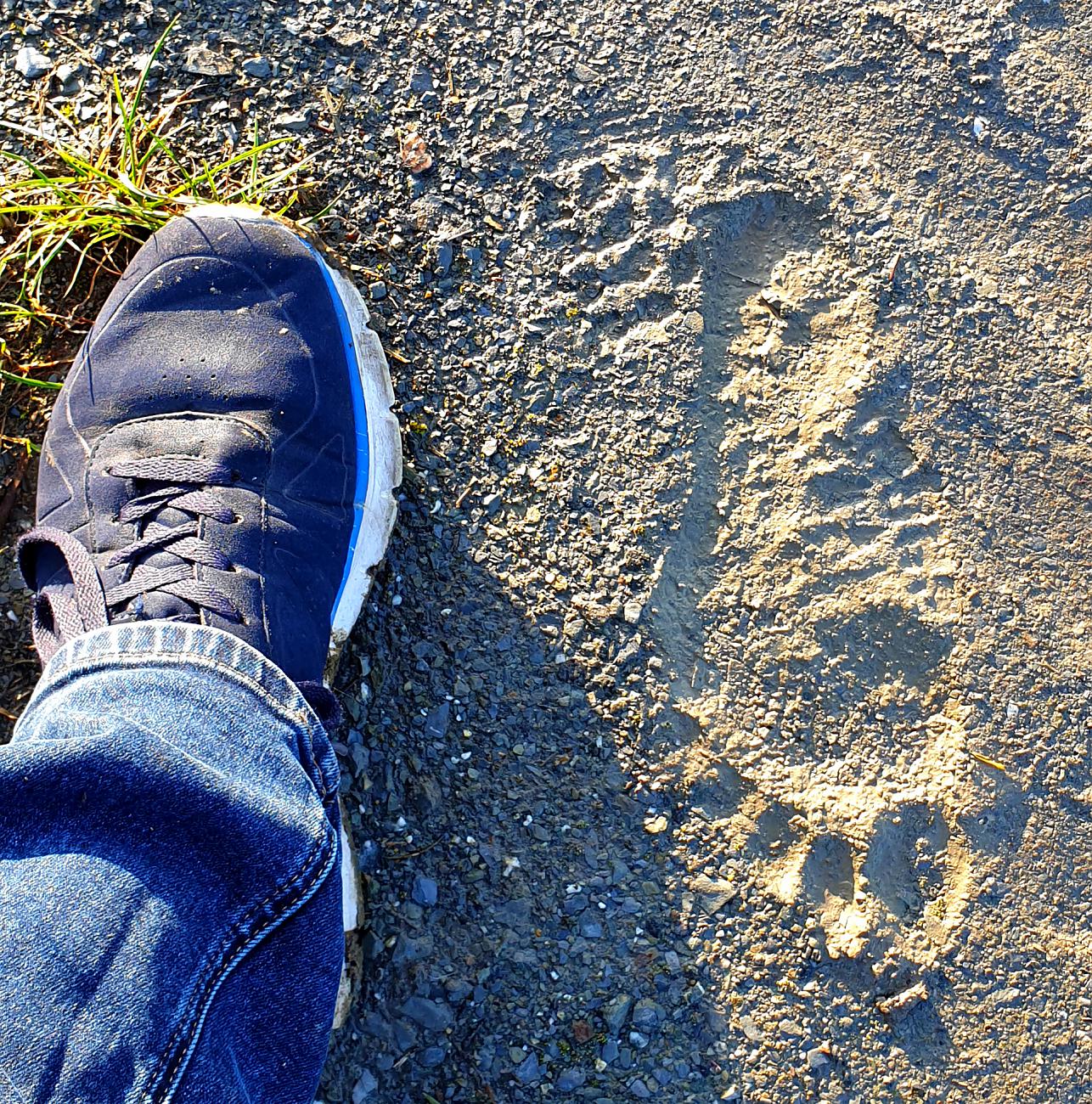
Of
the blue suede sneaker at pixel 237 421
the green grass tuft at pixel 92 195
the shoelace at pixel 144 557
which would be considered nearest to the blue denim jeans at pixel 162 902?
the shoelace at pixel 144 557

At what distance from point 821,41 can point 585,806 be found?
160cm

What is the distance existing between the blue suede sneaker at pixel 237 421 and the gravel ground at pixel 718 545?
10 cm

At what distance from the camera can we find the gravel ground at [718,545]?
181cm

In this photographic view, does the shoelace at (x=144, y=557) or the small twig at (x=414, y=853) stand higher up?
the shoelace at (x=144, y=557)

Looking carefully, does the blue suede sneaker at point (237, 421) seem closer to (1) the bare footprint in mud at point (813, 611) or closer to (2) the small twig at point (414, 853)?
(2) the small twig at point (414, 853)


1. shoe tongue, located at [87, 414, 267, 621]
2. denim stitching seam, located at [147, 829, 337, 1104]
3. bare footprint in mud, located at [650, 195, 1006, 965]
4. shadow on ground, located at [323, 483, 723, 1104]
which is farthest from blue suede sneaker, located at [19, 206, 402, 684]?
bare footprint in mud, located at [650, 195, 1006, 965]

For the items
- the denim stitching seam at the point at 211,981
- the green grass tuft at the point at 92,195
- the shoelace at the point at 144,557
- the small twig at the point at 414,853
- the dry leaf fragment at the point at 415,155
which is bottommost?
the small twig at the point at 414,853

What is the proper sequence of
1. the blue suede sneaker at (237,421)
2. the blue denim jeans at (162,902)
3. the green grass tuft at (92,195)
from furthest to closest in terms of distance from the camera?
the green grass tuft at (92,195) < the blue suede sneaker at (237,421) < the blue denim jeans at (162,902)

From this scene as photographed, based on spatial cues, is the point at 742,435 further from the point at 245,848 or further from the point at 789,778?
the point at 245,848

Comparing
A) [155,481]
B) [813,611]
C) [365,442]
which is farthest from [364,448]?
[813,611]

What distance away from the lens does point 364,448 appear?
1964mm

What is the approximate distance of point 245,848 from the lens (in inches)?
52.2

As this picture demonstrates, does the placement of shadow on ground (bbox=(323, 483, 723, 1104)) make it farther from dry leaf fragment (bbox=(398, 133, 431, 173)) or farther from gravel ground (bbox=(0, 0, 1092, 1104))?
dry leaf fragment (bbox=(398, 133, 431, 173))

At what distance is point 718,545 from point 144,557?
1087 mm
